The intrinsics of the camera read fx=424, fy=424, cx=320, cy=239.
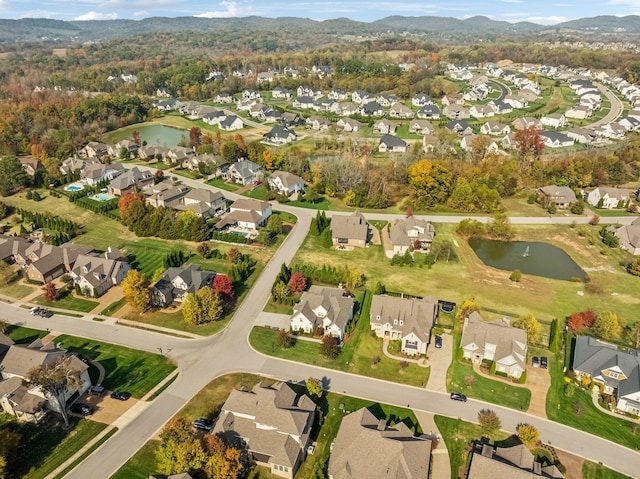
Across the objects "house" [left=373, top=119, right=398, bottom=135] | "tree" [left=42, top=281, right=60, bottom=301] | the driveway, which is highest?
"house" [left=373, top=119, right=398, bottom=135]

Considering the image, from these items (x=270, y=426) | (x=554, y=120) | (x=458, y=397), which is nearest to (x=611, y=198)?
(x=554, y=120)

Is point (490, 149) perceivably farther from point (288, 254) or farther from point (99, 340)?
point (99, 340)

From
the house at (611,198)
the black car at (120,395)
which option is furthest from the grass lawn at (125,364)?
the house at (611,198)

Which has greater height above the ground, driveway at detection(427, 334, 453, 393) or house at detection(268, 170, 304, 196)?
house at detection(268, 170, 304, 196)

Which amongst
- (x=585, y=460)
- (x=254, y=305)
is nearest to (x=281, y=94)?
(x=254, y=305)

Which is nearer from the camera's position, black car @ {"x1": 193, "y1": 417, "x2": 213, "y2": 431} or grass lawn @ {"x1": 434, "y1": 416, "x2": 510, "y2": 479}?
grass lawn @ {"x1": 434, "y1": 416, "x2": 510, "y2": 479}

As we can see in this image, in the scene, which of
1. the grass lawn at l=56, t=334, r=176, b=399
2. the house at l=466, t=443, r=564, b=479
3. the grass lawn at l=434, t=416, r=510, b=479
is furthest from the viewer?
the grass lawn at l=56, t=334, r=176, b=399

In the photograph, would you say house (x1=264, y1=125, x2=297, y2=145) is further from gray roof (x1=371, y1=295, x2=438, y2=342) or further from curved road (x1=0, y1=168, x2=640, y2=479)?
gray roof (x1=371, y1=295, x2=438, y2=342)

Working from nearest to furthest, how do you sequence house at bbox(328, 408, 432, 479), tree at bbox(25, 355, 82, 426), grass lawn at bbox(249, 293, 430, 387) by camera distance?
house at bbox(328, 408, 432, 479)
tree at bbox(25, 355, 82, 426)
grass lawn at bbox(249, 293, 430, 387)

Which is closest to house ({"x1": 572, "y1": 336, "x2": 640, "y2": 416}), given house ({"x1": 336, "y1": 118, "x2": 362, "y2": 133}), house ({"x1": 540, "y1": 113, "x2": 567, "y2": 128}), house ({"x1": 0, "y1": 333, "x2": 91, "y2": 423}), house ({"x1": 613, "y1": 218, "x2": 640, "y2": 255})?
house ({"x1": 613, "y1": 218, "x2": 640, "y2": 255})
